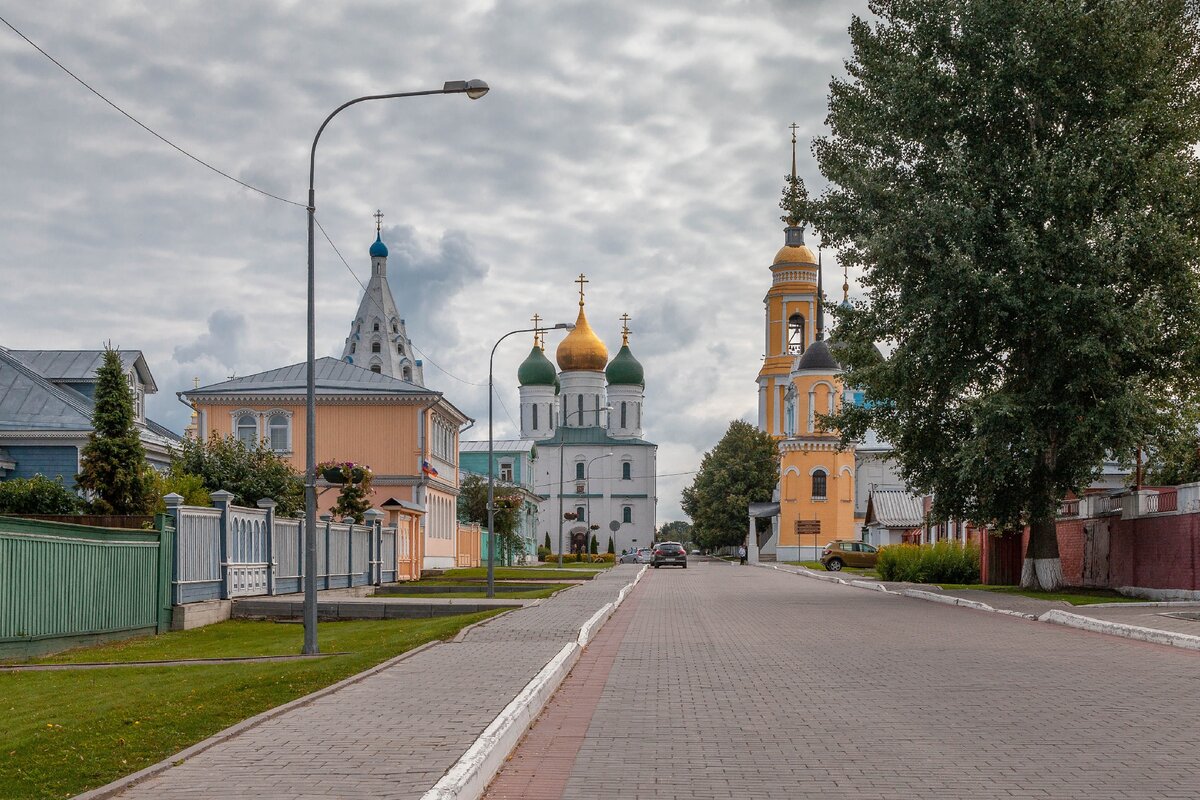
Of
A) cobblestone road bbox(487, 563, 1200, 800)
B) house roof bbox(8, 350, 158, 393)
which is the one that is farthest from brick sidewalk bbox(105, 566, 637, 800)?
house roof bbox(8, 350, 158, 393)

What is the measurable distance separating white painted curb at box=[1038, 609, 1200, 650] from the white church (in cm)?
10562

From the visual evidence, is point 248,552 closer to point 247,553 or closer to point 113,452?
point 247,553

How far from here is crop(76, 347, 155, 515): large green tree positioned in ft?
85.1

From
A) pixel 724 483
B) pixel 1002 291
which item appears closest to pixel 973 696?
pixel 1002 291

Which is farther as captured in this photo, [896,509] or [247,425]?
[896,509]

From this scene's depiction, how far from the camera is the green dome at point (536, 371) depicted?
129m

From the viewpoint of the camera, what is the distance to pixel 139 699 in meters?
11.2

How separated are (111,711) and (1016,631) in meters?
14.1

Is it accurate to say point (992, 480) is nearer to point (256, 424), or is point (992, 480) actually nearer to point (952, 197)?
point (952, 197)

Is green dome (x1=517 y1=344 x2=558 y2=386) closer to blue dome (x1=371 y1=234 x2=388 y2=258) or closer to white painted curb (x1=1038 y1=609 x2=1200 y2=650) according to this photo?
blue dome (x1=371 y1=234 x2=388 y2=258)

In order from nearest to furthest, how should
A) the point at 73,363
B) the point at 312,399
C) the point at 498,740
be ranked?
the point at 498,740, the point at 312,399, the point at 73,363

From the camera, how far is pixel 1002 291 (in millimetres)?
27031

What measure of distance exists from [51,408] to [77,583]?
25235 mm

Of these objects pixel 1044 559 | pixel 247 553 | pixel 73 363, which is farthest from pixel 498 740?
pixel 73 363
